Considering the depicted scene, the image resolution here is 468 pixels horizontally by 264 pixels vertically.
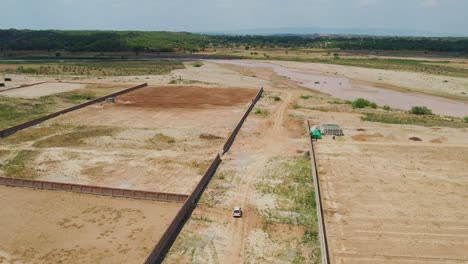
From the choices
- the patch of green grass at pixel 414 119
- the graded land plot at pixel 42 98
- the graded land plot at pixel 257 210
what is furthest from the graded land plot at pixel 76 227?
the patch of green grass at pixel 414 119

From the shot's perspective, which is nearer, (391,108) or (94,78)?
(391,108)

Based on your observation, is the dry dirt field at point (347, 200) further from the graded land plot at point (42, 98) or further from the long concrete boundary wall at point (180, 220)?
the graded land plot at point (42, 98)

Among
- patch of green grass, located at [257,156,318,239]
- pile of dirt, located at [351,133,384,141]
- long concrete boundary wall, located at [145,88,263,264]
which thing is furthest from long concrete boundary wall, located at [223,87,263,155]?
pile of dirt, located at [351,133,384,141]

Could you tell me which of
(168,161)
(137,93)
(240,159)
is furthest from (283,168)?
(137,93)

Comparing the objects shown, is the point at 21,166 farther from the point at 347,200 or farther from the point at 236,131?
the point at 347,200

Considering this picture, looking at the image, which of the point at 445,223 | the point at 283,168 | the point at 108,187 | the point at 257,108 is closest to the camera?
the point at 445,223

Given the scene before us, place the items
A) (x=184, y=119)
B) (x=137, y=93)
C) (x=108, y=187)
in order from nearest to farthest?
1. (x=108, y=187)
2. (x=184, y=119)
3. (x=137, y=93)

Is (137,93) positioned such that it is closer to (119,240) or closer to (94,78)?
(94,78)
